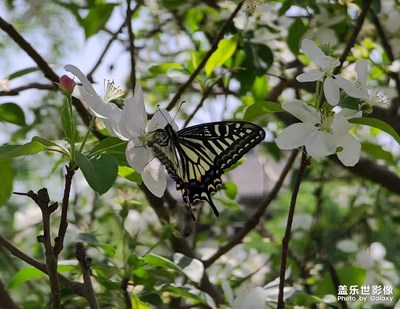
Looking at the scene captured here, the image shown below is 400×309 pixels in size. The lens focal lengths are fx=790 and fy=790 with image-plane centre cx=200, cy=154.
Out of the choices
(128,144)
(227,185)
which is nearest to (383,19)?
(227,185)

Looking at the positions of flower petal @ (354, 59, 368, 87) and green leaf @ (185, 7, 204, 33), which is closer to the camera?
flower petal @ (354, 59, 368, 87)

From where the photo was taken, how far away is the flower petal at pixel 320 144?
0.88m

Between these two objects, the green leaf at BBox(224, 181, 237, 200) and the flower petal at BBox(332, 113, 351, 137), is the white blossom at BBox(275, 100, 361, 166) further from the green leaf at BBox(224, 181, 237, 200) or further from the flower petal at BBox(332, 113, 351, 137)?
the green leaf at BBox(224, 181, 237, 200)

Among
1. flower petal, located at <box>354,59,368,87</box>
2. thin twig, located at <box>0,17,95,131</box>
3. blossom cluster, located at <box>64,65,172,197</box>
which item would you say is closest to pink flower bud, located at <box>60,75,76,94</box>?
blossom cluster, located at <box>64,65,172,197</box>

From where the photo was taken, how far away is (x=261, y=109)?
37.8 inches

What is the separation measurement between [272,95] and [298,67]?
0.53ft

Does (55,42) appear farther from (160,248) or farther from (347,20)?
(347,20)

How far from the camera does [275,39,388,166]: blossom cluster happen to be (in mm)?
890

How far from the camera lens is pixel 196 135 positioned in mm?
972

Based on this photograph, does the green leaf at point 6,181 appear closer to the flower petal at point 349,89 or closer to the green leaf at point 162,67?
the green leaf at point 162,67

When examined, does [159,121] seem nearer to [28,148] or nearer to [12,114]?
[28,148]

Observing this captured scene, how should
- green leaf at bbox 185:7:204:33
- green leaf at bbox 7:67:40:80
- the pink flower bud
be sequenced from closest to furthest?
the pink flower bud < green leaf at bbox 7:67:40:80 < green leaf at bbox 185:7:204:33

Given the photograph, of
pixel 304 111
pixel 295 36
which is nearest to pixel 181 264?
pixel 304 111

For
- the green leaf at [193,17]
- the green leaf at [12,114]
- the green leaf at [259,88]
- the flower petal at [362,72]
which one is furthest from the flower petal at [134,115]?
the green leaf at [193,17]
